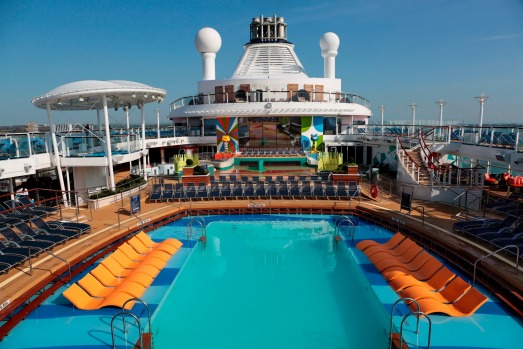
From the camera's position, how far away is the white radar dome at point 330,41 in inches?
1150

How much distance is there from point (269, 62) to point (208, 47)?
5.11 meters

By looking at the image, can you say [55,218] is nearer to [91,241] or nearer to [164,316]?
[91,241]

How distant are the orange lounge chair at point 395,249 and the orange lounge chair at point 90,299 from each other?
562cm

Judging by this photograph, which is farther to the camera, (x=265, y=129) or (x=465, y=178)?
(x=265, y=129)

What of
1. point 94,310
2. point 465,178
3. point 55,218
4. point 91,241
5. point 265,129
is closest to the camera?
point 94,310

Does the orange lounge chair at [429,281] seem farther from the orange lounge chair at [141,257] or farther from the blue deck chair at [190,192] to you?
the blue deck chair at [190,192]

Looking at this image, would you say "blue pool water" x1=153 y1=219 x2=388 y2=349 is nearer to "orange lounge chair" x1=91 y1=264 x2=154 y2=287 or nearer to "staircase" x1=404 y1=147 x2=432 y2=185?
"orange lounge chair" x1=91 y1=264 x2=154 y2=287

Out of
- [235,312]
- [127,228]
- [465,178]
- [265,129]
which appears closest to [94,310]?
[235,312]

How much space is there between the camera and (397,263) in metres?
8.27

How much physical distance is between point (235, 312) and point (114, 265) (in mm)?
3000

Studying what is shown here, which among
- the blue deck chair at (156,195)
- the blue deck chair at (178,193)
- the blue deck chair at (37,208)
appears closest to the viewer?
the blue deck chair at (37,208)

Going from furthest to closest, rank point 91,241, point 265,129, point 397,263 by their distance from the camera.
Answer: point 265,129 < point 91,241 < point 397,263

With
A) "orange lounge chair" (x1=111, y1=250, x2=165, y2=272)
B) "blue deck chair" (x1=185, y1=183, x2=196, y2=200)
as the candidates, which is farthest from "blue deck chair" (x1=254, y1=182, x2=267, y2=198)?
"orange lounge chair" (x1=111, y1=250, x2=165, y2=272)

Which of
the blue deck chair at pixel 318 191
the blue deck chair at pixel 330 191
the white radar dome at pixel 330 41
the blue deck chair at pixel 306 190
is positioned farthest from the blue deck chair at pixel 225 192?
the white radar dome at pixel 330 41
